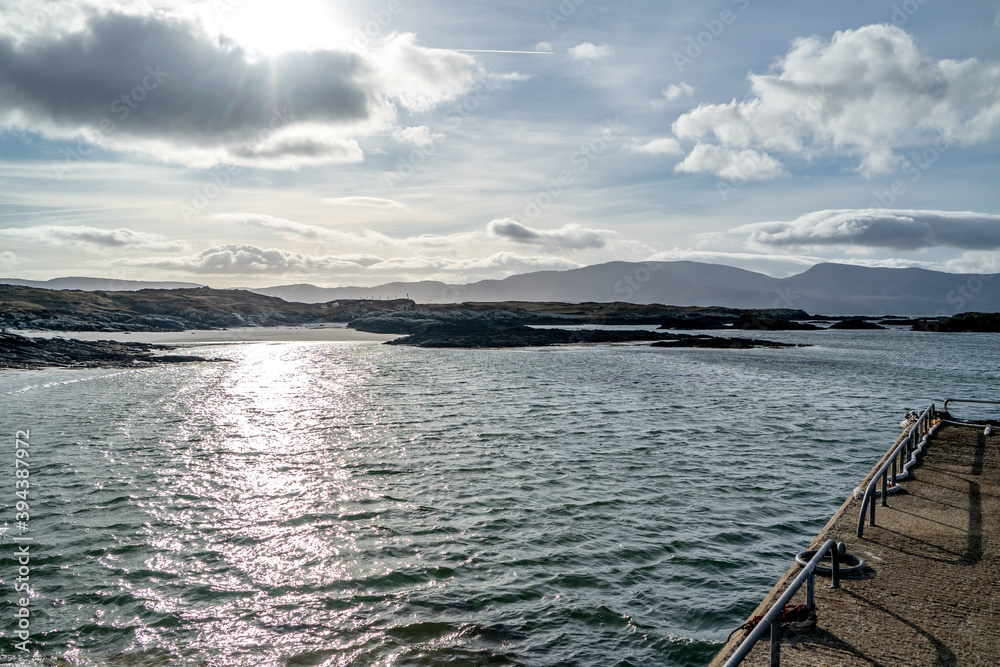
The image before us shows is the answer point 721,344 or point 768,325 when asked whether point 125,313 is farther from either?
point 768,325

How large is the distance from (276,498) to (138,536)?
3733mm

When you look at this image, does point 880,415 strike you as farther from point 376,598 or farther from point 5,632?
point 5,632

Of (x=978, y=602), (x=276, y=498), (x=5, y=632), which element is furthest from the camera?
(x=276, y=498)

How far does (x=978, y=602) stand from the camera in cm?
778

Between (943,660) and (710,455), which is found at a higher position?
(943,660)

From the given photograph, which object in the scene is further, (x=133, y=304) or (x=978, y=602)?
(x=133, y=304)

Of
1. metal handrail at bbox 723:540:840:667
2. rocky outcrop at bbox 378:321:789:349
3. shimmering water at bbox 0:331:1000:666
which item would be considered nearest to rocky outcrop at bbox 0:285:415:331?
rocky outcrop at bbox 378:321:789:349

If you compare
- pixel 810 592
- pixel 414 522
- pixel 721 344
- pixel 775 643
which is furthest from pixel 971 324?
pixel 775 643

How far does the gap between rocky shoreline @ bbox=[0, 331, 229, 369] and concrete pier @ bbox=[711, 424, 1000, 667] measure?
207 ft

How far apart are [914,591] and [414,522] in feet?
35.8

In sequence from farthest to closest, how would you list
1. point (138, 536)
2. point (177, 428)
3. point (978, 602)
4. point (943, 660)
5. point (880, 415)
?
point (880, 415) → point (177, 428) → point (138, 536) → point (978, 602) → point (943, 660)

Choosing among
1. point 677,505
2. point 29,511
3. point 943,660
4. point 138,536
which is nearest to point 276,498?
point 138,536

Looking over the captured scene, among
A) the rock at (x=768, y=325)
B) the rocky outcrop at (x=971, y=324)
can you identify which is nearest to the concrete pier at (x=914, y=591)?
the rock at (x=768, y=325)

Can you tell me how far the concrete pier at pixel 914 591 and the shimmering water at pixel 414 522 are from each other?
7.86 ft
